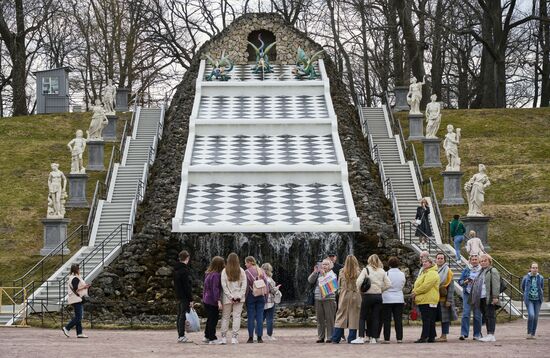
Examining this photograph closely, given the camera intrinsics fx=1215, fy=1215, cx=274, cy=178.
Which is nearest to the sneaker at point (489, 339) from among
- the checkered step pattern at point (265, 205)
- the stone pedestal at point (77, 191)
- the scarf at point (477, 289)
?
the scarf at point (477, 289)

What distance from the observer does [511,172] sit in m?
37.1

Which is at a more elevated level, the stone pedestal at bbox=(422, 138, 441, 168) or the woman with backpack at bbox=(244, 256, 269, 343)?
the stone pedestal at bbox=(422, 138, 441, 168)

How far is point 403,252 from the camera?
26.9 metres

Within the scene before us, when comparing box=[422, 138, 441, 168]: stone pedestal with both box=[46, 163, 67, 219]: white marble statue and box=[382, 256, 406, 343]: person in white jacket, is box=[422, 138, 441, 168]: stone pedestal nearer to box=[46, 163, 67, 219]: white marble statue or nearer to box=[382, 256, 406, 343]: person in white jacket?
box=[46, 163, 67, 219]: white marble statue

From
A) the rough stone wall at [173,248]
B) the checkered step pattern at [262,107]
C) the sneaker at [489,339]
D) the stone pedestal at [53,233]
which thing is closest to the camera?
the sneaker at [489,339]

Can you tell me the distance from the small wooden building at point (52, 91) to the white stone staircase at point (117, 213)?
331 inches

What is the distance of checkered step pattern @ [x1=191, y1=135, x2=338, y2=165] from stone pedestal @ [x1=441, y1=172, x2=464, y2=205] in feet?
10.3

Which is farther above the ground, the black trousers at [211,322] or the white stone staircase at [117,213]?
the white stone staircase at [117,213]

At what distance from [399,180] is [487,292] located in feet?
58.0

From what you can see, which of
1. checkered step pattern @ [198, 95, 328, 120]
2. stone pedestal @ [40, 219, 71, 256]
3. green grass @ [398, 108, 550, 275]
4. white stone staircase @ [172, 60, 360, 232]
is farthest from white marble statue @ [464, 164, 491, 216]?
stone pedestal @ [40, 219, 71, 256]

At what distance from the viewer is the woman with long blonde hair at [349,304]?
56.0 ft

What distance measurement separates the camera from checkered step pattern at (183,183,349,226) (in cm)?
2892

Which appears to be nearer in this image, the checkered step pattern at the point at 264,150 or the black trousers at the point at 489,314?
the black trousers at the point at 489,314

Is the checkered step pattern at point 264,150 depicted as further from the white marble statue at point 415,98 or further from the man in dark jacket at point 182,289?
the man in dark jacket at point 182,289
